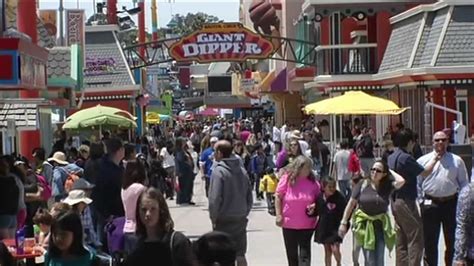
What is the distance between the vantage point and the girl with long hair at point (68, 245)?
7629 mm

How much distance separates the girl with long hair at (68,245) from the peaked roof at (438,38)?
65.5 ft

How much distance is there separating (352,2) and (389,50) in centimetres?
292

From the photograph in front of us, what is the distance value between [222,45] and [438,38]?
1208cm

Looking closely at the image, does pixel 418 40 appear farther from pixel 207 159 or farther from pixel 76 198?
pixel 76 198

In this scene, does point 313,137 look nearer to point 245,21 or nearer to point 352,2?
point 352,2

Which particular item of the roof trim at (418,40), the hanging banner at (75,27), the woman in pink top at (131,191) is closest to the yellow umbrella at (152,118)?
the hanging banner at (75,27)

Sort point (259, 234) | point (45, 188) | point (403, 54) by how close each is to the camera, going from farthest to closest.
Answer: point (403, 54)
point (259, 234)
point (45, 188)

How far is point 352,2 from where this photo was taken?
115ft

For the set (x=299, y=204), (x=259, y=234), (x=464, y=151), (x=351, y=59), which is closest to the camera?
(x=299, y=204)

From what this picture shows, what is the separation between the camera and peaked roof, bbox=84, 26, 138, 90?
134 ft

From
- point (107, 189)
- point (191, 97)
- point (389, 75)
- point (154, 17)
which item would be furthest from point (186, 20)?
point (107, 189)

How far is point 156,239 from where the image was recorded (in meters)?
7.27

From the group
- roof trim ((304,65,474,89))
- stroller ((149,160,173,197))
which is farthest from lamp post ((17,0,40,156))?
roof trim ((304,65,474,89))

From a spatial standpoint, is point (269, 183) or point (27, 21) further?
point (27, 21)
